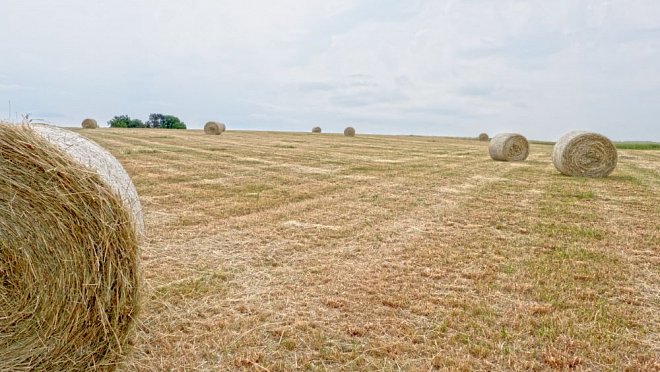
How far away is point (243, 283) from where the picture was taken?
4.97 meters

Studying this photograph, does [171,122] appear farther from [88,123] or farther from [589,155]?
[589,155]

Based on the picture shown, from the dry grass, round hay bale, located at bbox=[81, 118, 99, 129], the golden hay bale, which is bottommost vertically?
the dry grass

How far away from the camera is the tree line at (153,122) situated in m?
53.6

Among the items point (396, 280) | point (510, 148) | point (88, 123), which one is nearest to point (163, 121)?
point (88, 123)

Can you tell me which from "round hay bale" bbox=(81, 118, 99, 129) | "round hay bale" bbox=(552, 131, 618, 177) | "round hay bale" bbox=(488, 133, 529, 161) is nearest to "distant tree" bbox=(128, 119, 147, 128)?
"round hay bale" bbox=(81, 118, 99, 129)

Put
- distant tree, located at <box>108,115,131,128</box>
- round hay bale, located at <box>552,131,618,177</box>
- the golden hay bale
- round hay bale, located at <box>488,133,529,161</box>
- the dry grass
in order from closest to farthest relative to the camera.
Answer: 1. the golden hay bale
2. the dry grass
3. round hay bale, located at <box>552,131,618,177</box>
4. round hay bale, located at <box>488,133,529,161</box>
5. distant tree, located at <box>108,115,131,128</box>

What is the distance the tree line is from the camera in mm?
53562

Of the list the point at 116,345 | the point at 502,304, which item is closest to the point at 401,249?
the point at 502,304

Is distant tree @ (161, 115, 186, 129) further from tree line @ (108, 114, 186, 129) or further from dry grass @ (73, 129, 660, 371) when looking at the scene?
dry grass @ (73, 129, 660, 371)

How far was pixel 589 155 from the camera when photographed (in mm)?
14633

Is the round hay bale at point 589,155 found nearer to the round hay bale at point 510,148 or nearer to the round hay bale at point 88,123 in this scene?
the round hay bale at point 510,148

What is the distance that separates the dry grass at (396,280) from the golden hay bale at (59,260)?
0.36m

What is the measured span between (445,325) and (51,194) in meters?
3.31

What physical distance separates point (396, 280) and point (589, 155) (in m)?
12.4
